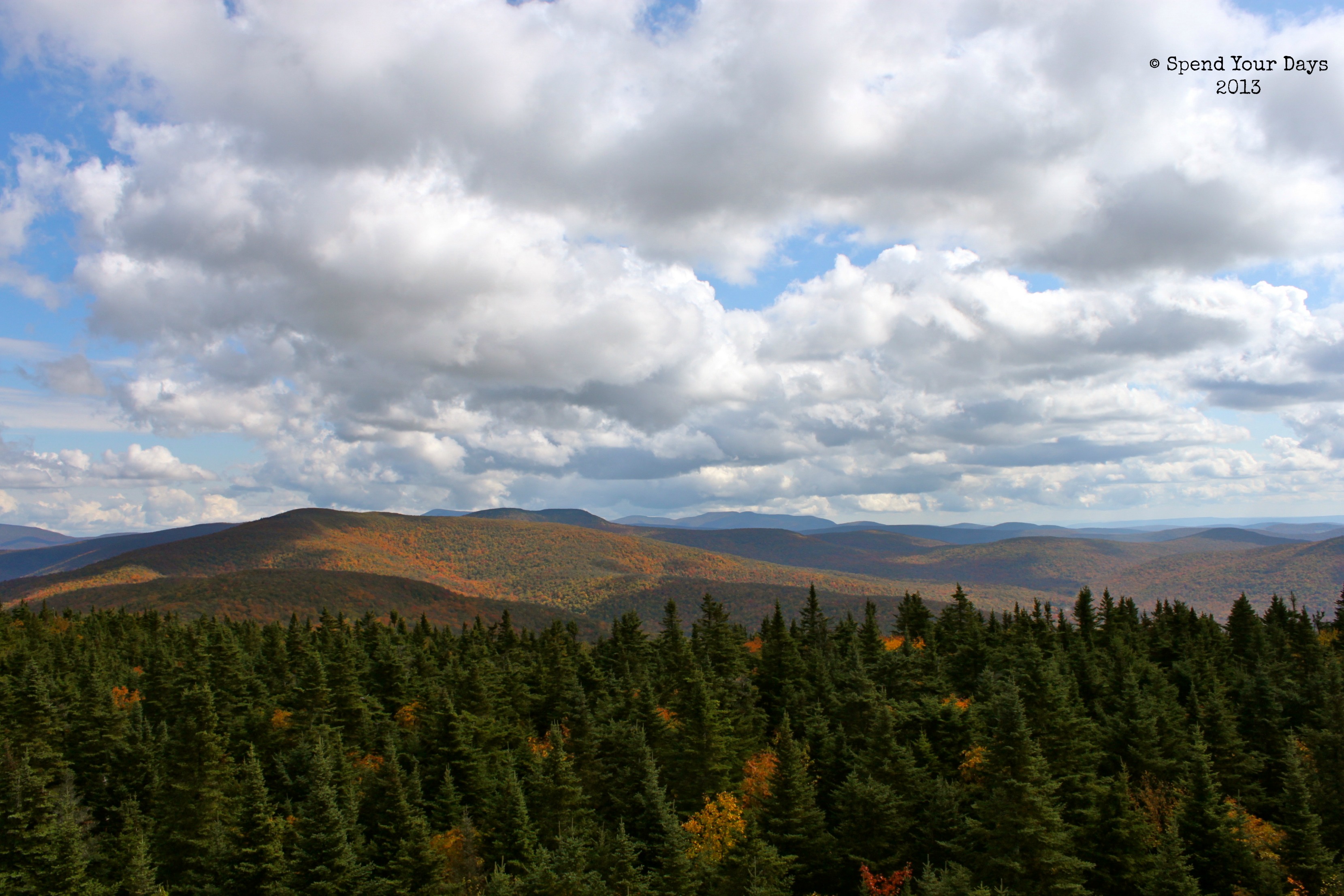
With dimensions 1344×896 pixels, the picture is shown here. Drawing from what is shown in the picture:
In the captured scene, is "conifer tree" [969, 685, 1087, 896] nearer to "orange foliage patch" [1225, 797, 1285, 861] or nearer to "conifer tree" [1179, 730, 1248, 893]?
"conifer tree" [1179, 730, 1248, 893]

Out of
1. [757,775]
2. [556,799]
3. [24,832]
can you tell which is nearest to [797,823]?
[757,775]

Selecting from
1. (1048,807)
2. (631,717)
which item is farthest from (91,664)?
(1048,807)

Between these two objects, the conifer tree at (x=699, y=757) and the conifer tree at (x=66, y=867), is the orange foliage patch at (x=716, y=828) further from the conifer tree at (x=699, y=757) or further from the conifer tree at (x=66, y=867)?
the conifer tree at (x=66, y=867)

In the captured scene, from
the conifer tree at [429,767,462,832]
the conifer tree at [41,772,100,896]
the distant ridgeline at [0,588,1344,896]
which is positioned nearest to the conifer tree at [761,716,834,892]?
the distant ridgeline at [0,588,1344,896]

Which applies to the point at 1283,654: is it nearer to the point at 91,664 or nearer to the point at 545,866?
the point at 545,866

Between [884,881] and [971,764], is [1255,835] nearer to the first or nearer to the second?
[971,764]

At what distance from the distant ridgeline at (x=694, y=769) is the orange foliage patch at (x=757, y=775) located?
1.63ft

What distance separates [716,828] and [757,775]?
38.4 ft

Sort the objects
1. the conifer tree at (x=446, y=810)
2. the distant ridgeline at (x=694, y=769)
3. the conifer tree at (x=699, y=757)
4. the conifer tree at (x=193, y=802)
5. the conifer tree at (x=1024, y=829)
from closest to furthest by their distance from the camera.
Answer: the conifer tree at (x=1024, y=829)
the distant ridgeline at (x=694, y=769)
the conifer tree at (x=193, y=802)
the conifer tree at (x=446, y=810)
the conifer tree at (x=699, y=757)

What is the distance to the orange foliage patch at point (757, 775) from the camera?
62719mm

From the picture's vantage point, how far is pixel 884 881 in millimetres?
51812

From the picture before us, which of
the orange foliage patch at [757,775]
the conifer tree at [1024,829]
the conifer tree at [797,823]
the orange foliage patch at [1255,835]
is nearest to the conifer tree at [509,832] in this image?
the conifer tree at [797,823]

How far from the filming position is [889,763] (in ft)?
185

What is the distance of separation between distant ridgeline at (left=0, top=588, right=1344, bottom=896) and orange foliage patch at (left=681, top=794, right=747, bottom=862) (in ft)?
0.92
